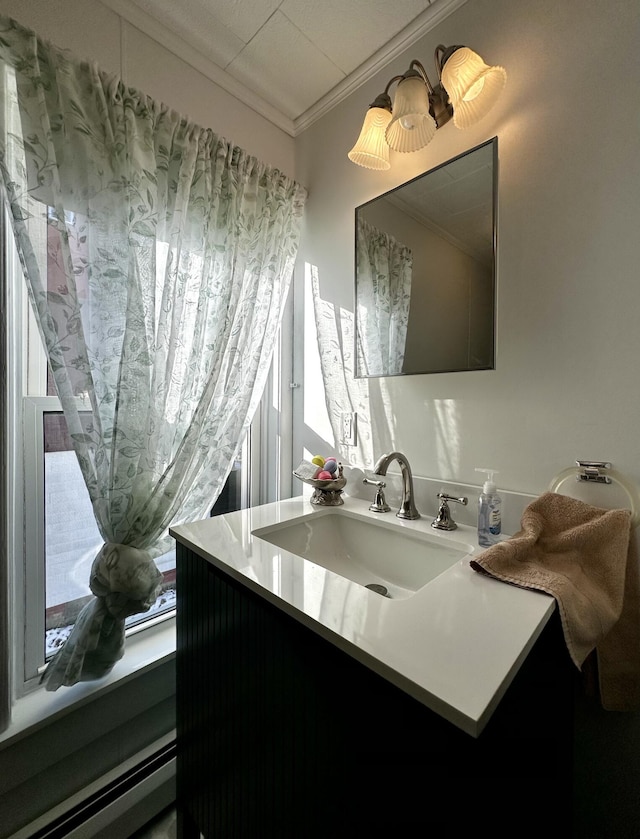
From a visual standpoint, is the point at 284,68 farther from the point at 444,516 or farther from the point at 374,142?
the point at 444,516

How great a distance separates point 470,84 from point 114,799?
2.03m

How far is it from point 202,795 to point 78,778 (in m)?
0.39

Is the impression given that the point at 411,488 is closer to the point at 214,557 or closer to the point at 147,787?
the point at 214,557

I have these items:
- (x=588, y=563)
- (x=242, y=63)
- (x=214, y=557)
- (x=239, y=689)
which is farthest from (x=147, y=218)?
(x=588, y=563)

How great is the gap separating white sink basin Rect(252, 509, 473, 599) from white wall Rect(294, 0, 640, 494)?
216mm

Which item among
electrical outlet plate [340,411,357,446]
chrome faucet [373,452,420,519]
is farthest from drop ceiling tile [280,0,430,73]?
chrome faucet [373,452,420,519]

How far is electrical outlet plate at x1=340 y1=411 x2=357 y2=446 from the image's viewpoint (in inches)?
48.9

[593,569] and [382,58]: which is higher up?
[382,58]

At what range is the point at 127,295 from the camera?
948mm

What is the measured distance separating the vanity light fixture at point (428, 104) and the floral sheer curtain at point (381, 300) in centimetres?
21

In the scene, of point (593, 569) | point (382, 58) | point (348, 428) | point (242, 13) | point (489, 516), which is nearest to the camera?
point (593, 569)

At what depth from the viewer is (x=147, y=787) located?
39.3 inches

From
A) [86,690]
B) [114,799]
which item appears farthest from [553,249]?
[114,799]

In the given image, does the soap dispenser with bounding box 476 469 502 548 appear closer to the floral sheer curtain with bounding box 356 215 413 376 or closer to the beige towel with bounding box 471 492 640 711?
the beige towel with bounding box 471 492 640 711
